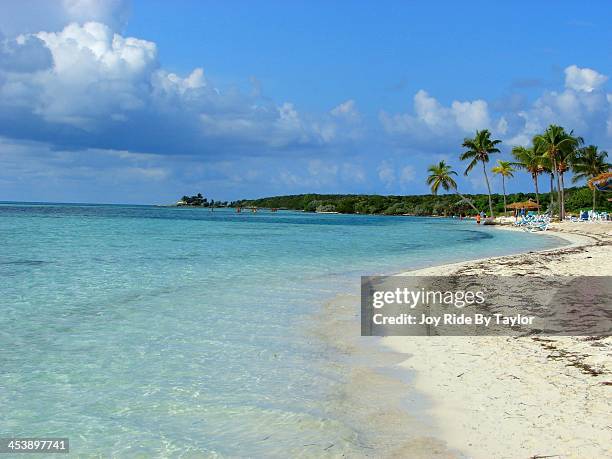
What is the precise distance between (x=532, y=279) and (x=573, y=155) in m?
46.3

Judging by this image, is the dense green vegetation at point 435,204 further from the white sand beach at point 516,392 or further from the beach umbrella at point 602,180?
the white sand beach at point 516,392

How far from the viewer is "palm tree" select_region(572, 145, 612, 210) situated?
54.9m

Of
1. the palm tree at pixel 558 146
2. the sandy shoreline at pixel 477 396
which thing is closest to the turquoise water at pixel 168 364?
the sandy shoreline at pixel 477 396

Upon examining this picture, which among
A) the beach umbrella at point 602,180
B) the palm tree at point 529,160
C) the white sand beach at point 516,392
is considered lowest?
the white sand beach at point 516,392

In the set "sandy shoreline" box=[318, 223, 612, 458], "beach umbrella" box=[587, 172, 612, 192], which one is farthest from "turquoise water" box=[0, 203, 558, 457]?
"beach umbrella" box=[587, 172, 612, 192]

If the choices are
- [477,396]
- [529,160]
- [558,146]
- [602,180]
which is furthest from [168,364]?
[529,160]

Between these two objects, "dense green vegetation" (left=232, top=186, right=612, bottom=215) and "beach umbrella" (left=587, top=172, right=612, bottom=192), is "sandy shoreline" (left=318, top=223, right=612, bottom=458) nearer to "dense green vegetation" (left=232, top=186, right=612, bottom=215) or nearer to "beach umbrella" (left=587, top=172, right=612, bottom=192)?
"beach umbrella" (left=587, top=172, right=612, bottom=192)

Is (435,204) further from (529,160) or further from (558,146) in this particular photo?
(558,146)

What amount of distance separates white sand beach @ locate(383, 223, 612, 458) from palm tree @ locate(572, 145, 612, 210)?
54192 mm

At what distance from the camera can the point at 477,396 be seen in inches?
216

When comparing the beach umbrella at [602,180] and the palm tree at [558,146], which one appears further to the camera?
the palm tree at [558,146]

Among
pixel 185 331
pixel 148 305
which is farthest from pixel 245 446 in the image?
pixel 148 305

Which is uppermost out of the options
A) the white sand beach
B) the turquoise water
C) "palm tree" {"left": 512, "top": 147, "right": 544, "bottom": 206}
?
"palm tree" {"left": 512, "top": 147, "right": 544, "bottom": 206}

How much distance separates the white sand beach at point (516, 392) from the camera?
4.36 m
